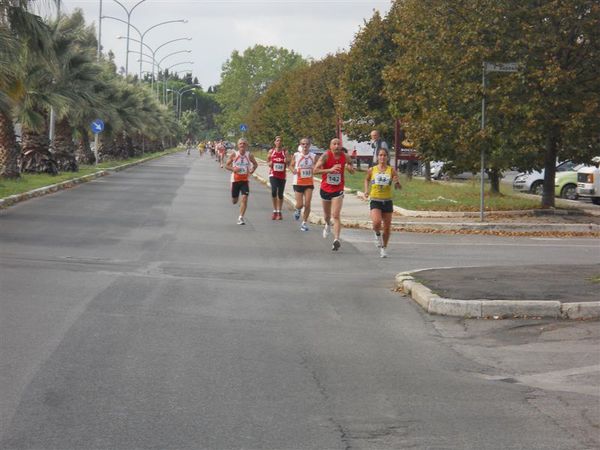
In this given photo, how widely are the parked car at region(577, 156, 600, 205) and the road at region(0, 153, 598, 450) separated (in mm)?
14780

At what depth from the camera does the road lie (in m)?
6.29

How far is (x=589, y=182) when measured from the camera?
3166cm

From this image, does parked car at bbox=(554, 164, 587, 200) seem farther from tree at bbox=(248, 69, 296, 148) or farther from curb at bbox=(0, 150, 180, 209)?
tree at bbox=(248, 69, 296, 148)

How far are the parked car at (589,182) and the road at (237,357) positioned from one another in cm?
1478

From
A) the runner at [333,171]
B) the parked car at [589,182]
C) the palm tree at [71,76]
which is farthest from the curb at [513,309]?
the palm tree at [71,76]

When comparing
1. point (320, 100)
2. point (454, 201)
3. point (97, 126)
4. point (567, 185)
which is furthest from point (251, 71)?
point (454, 201)

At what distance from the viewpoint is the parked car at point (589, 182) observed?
103ft

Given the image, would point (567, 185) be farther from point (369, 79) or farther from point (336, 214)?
point (336, 214)

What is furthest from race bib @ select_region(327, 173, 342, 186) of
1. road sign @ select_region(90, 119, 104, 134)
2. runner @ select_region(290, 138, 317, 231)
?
road sign @ select_region(90, 119, 104, 134)

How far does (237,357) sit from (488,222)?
15.2m

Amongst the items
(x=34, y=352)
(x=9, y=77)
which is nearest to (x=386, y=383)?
(x=34, y=352)

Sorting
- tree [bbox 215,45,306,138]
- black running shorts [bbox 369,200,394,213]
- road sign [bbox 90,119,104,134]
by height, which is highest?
tree [bbox 215,45,306,138]

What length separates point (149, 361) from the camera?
26.8 ft

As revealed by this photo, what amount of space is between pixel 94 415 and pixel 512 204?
21.3m
